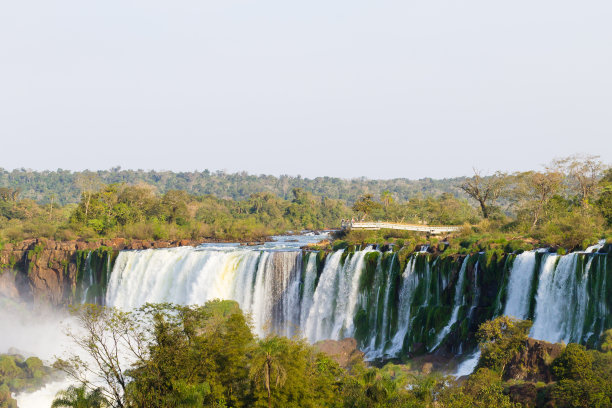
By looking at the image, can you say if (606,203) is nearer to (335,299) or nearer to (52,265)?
(335,299)

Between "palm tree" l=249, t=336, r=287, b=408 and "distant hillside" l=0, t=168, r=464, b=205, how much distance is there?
119m

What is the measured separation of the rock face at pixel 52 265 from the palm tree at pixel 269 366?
29777 mm

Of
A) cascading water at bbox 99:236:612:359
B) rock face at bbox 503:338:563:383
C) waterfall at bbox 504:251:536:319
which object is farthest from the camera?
waterfall at bbox 504:251:536:319

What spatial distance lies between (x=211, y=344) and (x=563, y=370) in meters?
10.7

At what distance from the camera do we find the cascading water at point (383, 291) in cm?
2530

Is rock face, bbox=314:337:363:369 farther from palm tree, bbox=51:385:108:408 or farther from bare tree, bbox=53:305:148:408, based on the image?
palm tree, bbox=51:385:108:408

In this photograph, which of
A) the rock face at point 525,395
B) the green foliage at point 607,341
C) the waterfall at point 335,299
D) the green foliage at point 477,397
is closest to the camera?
the green foliage at point 477,397

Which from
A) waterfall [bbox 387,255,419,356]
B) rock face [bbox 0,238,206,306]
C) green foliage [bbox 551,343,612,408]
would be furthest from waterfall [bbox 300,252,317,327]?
green foliage [bbox 551,343,612,408]

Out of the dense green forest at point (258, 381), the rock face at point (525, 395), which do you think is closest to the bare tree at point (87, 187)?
the dense green forest at point (258, 381)

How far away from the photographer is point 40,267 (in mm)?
48219

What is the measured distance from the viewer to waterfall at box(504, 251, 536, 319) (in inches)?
1047

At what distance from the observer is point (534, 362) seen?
22.0m

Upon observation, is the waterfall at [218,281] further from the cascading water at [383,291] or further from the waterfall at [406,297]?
the waterfall at [406,297]

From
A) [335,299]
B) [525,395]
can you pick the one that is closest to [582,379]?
[525,395]
